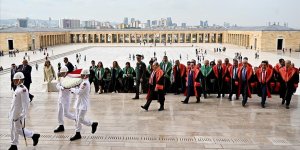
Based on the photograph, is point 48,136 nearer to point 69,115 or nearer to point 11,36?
point 69,115

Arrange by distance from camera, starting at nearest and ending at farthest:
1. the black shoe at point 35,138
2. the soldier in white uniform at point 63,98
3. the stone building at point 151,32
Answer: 1. the black shoe at point 35,138
2. the soldier in white uniform at point 63,98
3. the stone building at point 151,32

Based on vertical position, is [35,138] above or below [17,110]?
below

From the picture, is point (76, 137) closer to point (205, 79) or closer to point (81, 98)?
point (81, 98)

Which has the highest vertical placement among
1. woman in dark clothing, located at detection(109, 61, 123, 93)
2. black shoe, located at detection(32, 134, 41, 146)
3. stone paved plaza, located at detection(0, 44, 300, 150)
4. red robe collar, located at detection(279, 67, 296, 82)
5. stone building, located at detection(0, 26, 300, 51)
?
stone building, located at detection(0, 26, 300, 51)

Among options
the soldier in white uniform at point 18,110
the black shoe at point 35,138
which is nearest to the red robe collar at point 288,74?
the black shoe at point 35,138

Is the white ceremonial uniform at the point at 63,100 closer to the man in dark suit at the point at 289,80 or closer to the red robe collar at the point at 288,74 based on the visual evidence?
the man in dark suit at the point at 289,80

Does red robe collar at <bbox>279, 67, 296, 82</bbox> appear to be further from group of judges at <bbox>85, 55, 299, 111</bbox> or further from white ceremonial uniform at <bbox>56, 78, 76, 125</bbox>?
white ceremonial uniform at <bbox>56, 78, 76, 125</bbox>

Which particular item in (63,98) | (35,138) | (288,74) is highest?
(288,74)

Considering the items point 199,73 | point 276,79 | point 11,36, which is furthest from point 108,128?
point 11,36

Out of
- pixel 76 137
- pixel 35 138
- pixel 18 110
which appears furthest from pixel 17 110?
pixel 76 137

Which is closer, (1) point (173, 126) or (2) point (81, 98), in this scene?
(2) point (81, 98)

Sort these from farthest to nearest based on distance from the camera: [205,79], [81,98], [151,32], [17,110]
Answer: [151,32] → [205,79] → [81,98] → [17,110]

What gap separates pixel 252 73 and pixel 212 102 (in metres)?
1.53

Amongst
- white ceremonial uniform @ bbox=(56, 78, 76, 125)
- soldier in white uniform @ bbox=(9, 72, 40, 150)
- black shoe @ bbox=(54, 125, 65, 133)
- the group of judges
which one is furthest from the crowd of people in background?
soldier in white uniform @ bbox=(9, 72, 40, 150)
